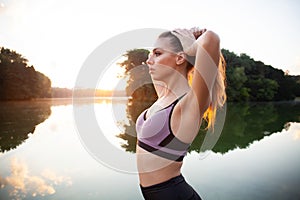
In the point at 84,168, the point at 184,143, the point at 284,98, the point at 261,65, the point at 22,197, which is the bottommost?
the point at 284,98

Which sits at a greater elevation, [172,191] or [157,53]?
[157,53]

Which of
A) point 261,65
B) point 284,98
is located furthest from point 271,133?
point 284,98

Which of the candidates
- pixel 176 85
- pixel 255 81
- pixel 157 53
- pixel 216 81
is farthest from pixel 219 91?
pixel 255 81

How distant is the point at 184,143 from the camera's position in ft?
2.77

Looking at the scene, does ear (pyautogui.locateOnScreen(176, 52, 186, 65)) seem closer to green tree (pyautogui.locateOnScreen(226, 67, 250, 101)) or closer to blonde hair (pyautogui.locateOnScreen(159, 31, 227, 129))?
blonde hair (pyautogui.locateOnScreen(159, 31, 227, 129))

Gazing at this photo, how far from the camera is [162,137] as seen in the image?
32.6 inches

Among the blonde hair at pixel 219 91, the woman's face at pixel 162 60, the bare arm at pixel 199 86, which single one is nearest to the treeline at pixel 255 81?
the blonde hair at pixel 219 91

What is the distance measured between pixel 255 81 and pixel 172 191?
33.6m

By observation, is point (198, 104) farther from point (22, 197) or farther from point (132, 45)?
point (22, 197)

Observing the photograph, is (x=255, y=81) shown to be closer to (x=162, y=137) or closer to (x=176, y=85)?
(x=176, y=85)

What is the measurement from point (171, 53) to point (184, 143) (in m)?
0.31

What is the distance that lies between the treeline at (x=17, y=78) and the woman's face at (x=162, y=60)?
26363 millimetres

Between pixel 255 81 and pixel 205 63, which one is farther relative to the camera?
pixel 255 81

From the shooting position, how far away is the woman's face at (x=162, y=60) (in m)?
0.90
